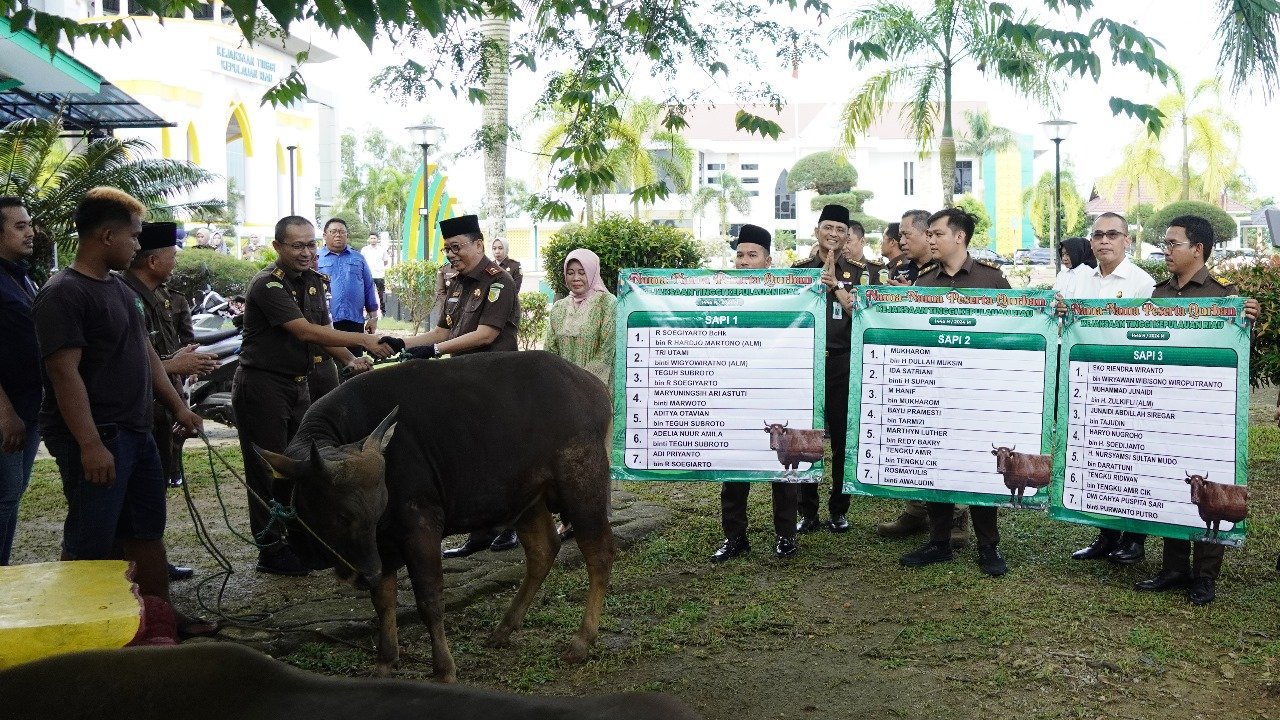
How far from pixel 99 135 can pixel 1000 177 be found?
231ft

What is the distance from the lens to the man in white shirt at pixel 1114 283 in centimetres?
651

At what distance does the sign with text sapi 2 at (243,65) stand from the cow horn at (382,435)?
137 ft

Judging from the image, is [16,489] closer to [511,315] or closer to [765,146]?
[511,315]

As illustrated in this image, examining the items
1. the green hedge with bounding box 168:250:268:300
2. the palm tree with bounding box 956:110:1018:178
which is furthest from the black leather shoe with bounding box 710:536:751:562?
the palm tree with bounding box 956:110:1018:178

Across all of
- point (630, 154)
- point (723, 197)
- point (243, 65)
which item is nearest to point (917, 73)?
point (630, 154)

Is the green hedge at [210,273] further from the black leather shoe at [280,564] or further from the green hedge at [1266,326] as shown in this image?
the green hedge at [1266,326]

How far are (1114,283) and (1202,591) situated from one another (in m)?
2.09

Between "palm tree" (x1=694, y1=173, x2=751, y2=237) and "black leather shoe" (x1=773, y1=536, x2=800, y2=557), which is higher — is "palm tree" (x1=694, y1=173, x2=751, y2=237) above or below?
above

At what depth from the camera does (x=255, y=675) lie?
4.65 ft

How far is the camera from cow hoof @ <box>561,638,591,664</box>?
511 centimetres

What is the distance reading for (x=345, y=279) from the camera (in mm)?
11195

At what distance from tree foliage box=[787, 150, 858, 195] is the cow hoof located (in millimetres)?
65650

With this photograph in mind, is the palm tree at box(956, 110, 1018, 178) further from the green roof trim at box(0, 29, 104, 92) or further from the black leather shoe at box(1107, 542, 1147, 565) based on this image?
the black leather shoe at box(1107, 542, 1147, 565)

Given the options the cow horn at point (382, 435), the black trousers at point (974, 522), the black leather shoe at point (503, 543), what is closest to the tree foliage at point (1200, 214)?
the black trousers at point (974, 522)
